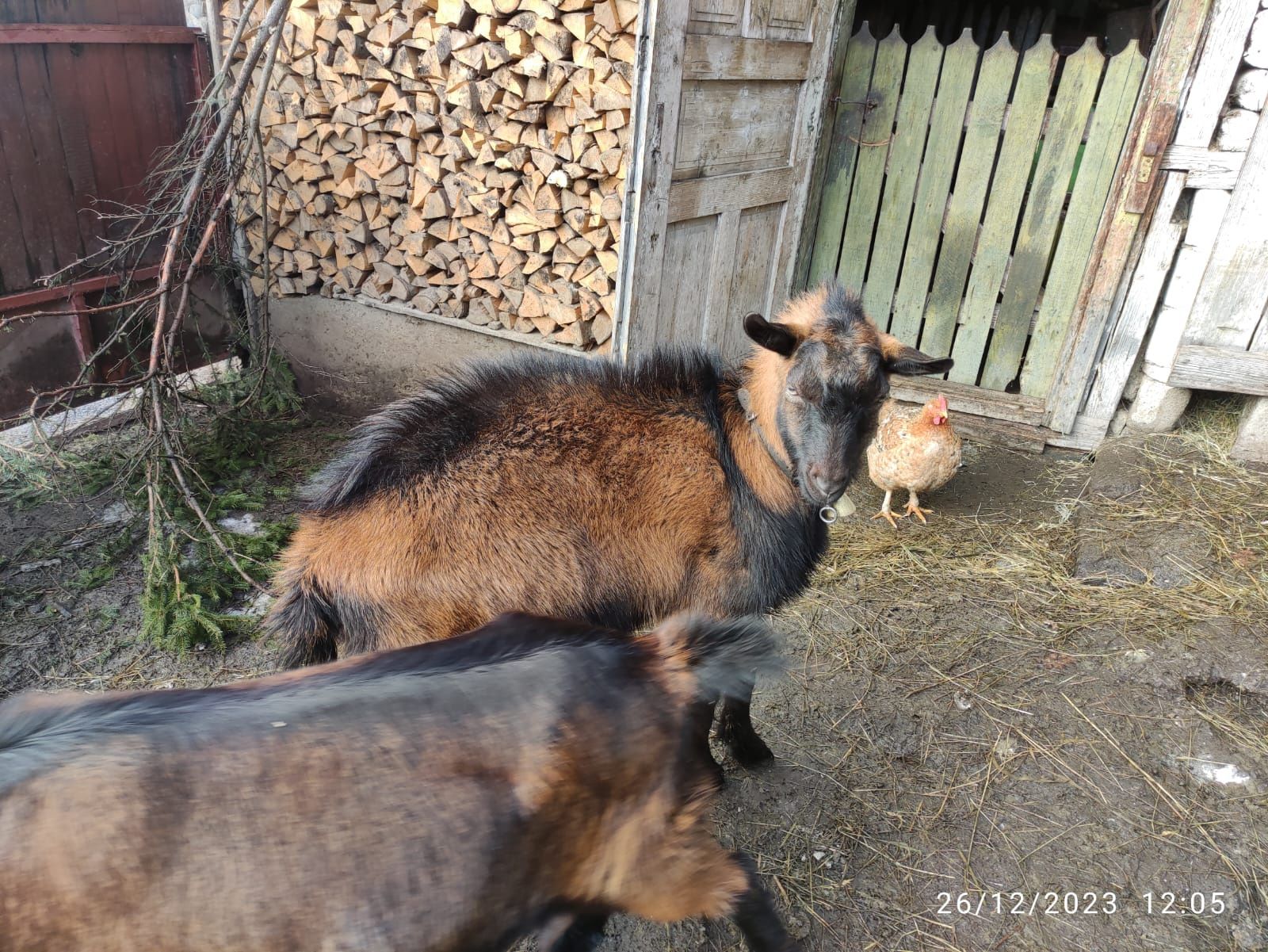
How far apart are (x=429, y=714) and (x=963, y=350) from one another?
17.5ft

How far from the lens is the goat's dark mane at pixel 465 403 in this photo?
256 cm

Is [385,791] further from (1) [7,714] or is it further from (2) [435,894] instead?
(1) [7,714]

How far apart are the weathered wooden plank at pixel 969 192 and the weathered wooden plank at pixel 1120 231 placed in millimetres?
758

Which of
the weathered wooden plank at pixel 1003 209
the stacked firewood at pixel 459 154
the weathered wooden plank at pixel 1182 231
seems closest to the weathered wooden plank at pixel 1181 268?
the weathered wooden plank at pixel 1182 231

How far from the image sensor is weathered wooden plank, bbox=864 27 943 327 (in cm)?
551

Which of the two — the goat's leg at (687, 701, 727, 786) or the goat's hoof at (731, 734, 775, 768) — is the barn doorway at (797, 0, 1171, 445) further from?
the goat's leg at (687, 701, 727, 786)

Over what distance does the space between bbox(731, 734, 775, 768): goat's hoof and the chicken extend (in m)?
1.93

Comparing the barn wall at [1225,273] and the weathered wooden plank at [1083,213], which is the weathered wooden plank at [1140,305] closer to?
the barn wall at [1225,273]

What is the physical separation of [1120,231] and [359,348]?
484 cm

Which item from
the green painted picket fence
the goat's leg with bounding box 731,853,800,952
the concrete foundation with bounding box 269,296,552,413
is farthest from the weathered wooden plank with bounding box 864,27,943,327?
the goat's leg with bounding box 731,853,800,952

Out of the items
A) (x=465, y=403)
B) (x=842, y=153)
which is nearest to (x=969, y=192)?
(x=842, y=153)

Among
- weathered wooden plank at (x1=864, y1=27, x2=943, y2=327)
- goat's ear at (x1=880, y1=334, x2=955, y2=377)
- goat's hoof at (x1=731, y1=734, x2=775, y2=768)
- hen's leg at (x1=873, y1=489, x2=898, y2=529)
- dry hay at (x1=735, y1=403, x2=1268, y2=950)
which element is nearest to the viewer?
dry hay at (x1=735, y1=403, x2=1268, y2=950)

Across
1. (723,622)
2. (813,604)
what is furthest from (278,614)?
(813,604)

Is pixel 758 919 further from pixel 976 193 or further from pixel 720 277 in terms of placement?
pixel 976 193
